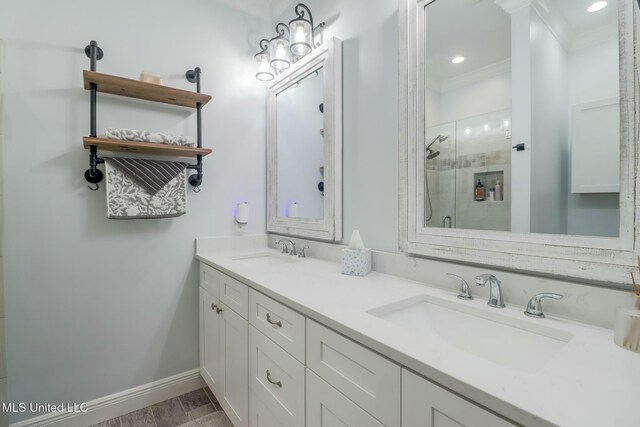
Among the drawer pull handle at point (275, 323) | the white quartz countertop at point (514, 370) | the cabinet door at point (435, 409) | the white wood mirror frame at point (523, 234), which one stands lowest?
the drawer pull handle at point (275, 323)

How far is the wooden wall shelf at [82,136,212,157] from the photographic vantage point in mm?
1428

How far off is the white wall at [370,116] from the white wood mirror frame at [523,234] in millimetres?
76

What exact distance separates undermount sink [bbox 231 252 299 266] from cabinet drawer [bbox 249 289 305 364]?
522mm

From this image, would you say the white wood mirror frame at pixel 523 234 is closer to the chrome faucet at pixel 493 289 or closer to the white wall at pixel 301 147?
the chrome faucet at pixel 493 289

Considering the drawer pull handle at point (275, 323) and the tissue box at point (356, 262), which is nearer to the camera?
the drawer pull handle at point (275, 323)

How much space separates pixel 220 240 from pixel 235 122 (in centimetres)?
79

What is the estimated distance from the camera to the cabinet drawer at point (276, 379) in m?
0.95

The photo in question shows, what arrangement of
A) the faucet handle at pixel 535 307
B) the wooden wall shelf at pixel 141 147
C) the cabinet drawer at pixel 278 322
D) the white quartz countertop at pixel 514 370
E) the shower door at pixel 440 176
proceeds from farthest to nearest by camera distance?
1. the wooden wall shelf at pixel 141 147
2. the shower door at pixel 440 176
3. the cabinet drawer at pixel 278 322
4. the faucet handle at pixel 535 307
5. the white quartz countertop at pixel 514 370

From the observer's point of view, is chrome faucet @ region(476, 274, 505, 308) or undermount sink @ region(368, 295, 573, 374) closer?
undermount sink @ region(368, 295, 573, 374)

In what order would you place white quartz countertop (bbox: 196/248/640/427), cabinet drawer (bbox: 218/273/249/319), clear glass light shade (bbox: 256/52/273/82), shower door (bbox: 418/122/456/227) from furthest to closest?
clear glass light shade (bbox: 256/52/273/82) → cabinet drawer (bbox: 218/273/249/319) → shower door (bbox: 418/122/456/227) → white quartz countertop (bbox: 196/248/640/427)

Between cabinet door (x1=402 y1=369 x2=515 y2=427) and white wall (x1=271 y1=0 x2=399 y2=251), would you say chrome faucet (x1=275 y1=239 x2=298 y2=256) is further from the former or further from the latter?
cabinet door (x1=402 y1=369 x2=515 y2=427)

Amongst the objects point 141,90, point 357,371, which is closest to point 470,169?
point 357,371

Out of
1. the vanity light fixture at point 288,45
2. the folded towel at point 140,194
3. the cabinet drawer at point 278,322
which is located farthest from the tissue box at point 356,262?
the vanity light fixture at point 288,45

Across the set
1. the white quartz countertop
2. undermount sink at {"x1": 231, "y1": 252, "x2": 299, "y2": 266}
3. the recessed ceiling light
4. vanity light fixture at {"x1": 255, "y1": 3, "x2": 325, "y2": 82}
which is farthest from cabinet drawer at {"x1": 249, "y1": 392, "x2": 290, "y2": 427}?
vanity light fixture at {"x1": 255, "y1": 3, "x2": 325, "y2": 82}
